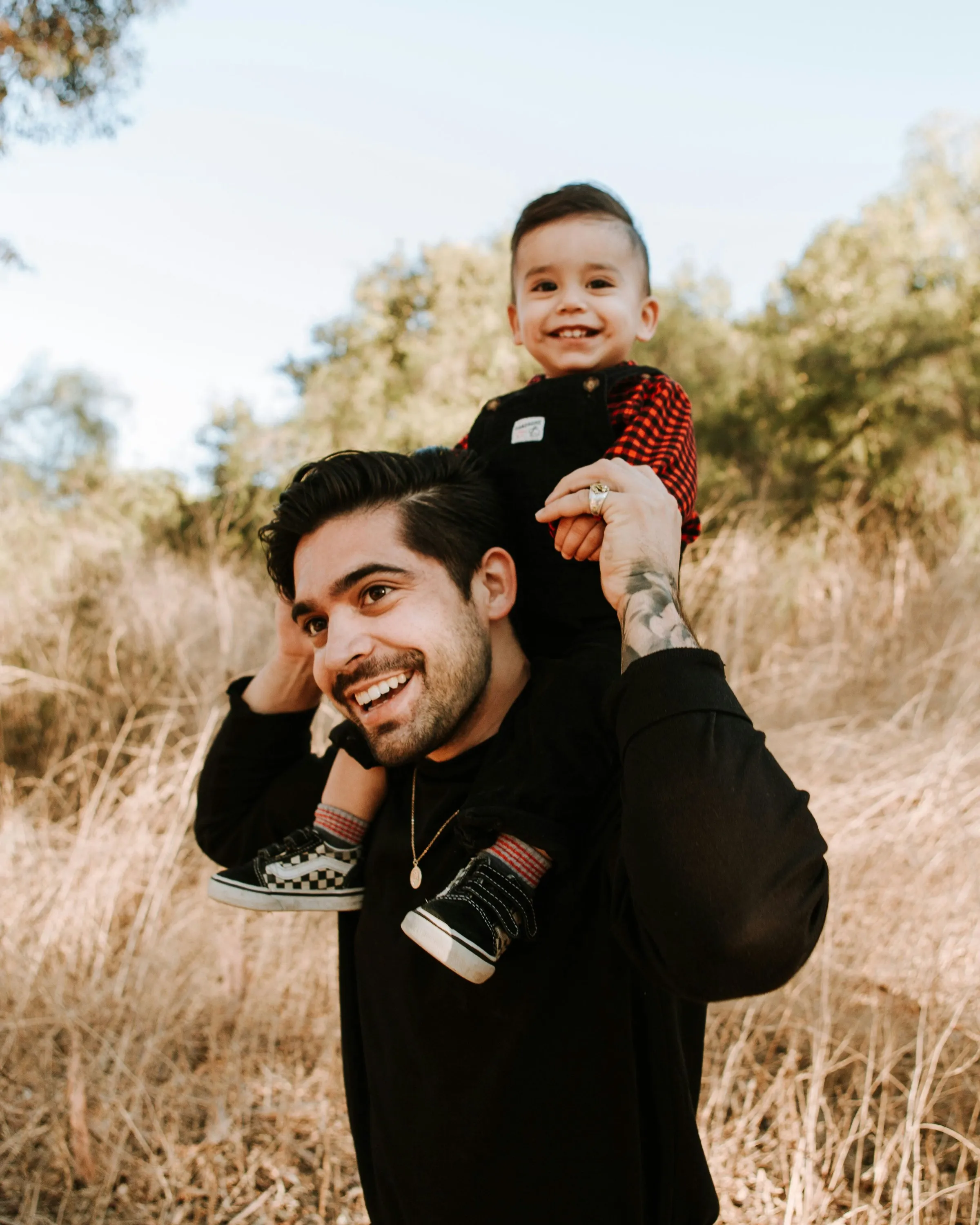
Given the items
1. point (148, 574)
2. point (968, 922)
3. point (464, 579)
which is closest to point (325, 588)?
point (464, 579)

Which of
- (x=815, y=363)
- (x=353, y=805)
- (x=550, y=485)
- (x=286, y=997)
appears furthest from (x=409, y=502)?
(x=815, y=363)

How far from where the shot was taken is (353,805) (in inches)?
78.7

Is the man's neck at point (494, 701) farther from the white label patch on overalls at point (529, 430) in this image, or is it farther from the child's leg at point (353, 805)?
the white label patch on overalls at point (529, 430)

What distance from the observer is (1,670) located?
199 inches

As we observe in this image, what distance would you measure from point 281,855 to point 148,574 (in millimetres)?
6186

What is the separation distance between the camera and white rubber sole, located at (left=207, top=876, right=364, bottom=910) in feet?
6.07

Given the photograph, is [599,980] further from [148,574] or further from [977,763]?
[148,574]

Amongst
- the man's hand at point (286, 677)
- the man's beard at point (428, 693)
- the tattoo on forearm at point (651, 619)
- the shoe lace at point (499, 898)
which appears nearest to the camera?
the tattoo on forearm at point (651, 619)

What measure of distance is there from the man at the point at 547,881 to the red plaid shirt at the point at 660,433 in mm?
255

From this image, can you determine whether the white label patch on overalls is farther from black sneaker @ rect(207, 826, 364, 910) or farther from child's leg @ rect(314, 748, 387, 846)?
black sneaker @ rect(207, 826, 364, 910)

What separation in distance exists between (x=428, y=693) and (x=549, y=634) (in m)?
0.39

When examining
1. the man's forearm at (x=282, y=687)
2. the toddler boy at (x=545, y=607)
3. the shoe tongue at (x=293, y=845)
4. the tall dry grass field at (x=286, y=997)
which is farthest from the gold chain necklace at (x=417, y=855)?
the tall dry grass field at (x=286, y=997)

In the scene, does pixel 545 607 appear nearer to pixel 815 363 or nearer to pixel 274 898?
pixel 274 898

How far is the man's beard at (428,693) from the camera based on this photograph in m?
1.70
